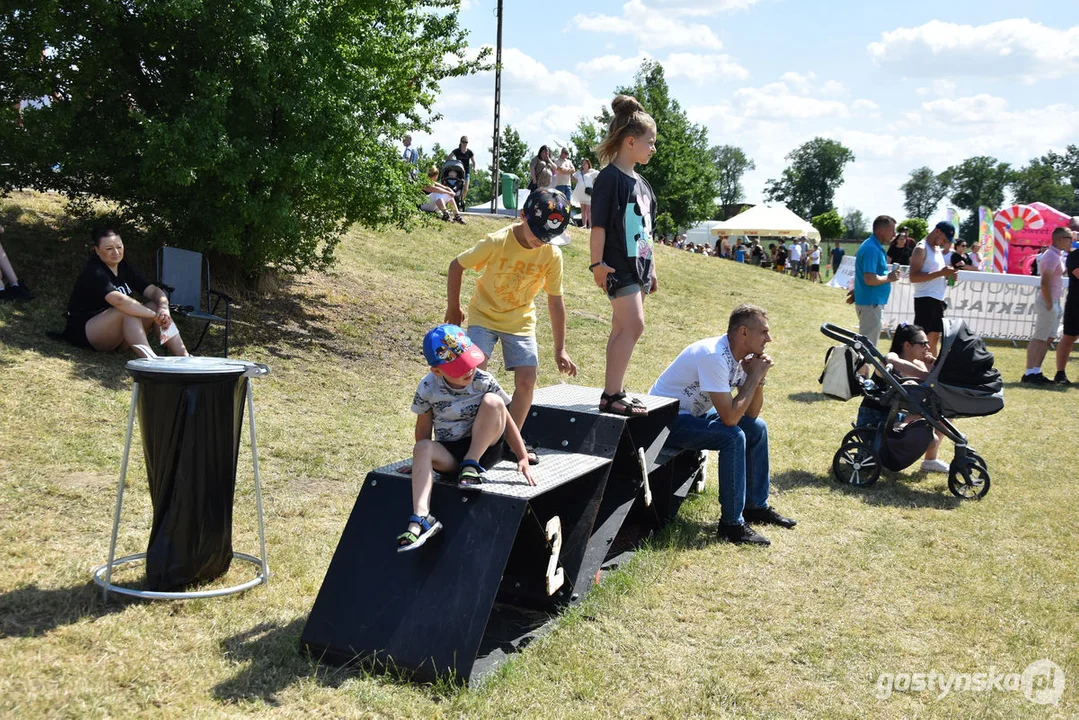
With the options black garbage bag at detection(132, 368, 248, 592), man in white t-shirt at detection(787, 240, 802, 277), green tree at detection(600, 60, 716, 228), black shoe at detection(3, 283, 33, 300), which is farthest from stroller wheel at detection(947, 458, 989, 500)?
green tree at detection(600, 60, 716, 228)

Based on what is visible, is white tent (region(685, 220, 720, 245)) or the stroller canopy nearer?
the stroller canopy

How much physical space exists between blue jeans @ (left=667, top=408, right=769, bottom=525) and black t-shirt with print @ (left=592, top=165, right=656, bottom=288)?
101 centimetres

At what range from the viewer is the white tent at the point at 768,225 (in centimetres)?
3981

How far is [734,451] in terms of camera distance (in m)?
5.65

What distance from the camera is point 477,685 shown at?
12.2 feet

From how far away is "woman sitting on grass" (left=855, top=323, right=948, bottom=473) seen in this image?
7281 mm

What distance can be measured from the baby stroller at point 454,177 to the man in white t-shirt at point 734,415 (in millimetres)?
17140

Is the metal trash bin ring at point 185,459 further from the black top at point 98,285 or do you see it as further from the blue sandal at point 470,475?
the black top at point 98,285

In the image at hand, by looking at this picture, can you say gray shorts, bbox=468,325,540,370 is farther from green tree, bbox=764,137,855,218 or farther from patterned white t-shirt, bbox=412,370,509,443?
green tree, bbox=764,137,855,218

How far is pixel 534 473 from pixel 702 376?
1.70 metres

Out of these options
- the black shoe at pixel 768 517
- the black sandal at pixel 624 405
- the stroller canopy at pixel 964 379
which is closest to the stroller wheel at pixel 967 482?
the stroller canopy at pixel 964 379

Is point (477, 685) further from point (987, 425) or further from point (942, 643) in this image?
point (987, 425)

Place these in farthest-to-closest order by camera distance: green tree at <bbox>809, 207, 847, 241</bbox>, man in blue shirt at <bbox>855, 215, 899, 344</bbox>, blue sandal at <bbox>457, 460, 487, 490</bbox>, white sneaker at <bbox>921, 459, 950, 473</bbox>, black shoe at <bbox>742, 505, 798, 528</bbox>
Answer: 1. green tree at <bbox>809, 207, 847, 241</bbox>
2. man in blue shirt at <bbox>855, 215, 899, 344</bbox>
3. white sneaker at <bbox>921, 459, 950, 473</bbox>
4. black shoe at <bbox>742, 505, 798, 528</bbox>
5. blue sandal at <bbox>457, 460, 487, 490</bbox>

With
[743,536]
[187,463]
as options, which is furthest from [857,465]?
[187,463]
